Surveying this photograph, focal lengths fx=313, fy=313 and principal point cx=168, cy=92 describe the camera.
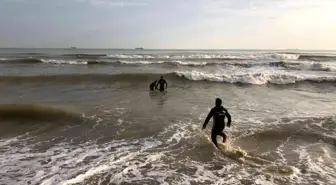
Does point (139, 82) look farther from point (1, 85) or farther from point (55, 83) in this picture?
point (1, 85)

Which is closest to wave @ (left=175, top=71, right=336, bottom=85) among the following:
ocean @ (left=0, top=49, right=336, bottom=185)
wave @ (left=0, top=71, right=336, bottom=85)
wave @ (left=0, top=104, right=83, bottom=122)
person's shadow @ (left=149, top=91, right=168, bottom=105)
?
wave @ (left=0, top=71, right=336, bottom=85)

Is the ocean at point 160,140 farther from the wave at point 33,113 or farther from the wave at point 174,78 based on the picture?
the wave at point 174,78

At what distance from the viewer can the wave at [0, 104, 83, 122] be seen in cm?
1247

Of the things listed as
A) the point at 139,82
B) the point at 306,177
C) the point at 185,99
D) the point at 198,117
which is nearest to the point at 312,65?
the point at 139,82

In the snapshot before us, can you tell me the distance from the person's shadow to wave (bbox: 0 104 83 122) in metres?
4.83

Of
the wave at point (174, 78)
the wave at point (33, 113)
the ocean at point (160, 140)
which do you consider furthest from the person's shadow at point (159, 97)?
→ the wave at point (174, 78)

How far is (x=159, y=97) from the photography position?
58.5ft

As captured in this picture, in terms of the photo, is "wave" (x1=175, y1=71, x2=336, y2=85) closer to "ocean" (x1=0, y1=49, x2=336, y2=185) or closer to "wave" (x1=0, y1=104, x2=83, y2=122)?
"ocean" (x1=0, y1=49, x2=336, y2=185)

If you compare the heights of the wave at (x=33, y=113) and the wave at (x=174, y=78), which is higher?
the wave at (x=174, y=78)

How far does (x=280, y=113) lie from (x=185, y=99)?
5355mm

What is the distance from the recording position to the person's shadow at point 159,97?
648 inches

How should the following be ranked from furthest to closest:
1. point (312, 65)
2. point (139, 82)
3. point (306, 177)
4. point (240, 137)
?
point (312, 65), point (139, 82), point (240, 137), point (306, 177)

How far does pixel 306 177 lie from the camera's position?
23.2 feet

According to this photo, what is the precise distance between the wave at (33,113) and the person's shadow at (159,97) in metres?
4.83
